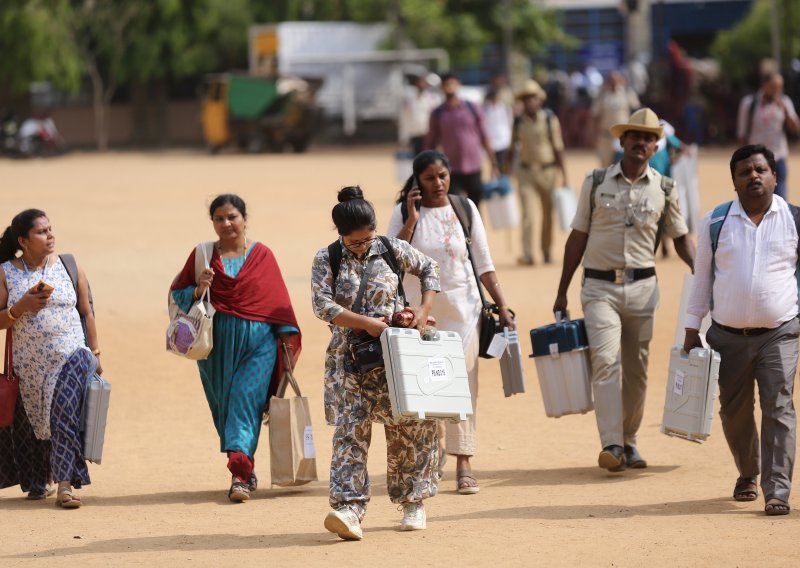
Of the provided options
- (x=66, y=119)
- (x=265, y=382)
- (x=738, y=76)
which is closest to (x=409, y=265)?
(x=265, y=382)

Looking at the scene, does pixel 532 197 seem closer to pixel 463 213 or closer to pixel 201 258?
pixel 463 213

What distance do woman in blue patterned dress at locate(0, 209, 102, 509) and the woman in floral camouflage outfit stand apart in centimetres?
161

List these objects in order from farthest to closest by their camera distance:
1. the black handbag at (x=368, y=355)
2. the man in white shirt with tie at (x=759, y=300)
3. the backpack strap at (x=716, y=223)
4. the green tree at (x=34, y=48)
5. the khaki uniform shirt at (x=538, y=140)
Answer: the green tree at (x=34, y=48), the khaki uniform shirt at (x=538, y=140), the backpack strap at (x=716, y=223), the man in white shirt with tie at (x=759, y=300), the black handbag at (x=368, y=355)

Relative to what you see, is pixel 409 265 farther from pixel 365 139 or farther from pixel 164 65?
pixel 164 65

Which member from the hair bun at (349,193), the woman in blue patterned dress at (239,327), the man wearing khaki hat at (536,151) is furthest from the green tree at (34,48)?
the hair bun at (349,193)

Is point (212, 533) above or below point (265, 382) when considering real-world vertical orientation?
below

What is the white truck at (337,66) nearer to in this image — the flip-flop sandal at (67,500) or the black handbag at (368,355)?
the flip-flop sandal at (67,500)

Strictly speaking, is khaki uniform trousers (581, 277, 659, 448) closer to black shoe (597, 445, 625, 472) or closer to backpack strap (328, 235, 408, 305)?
black shoe (597, 445, 625, 472)

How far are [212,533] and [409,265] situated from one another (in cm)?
147

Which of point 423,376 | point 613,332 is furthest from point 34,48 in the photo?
point 423,376

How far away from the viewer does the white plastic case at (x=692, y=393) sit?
6.93m

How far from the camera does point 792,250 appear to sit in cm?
700

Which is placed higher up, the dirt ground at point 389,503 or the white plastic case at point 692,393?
the white plastic case at point 692,393

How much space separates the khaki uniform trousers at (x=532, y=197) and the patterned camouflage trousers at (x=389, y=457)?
9371 mm
